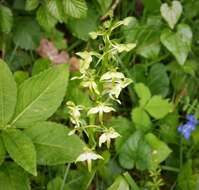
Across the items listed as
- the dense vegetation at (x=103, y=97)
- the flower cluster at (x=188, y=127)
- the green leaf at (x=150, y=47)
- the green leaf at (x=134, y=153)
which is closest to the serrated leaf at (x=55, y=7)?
the dense vegetation at (x=103, y=97)

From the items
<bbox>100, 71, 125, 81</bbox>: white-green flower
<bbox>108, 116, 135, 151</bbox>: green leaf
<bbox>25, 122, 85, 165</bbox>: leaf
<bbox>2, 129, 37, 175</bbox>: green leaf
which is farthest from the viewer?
<bbox>108, 116, 135, 151</bbox>: green leaf

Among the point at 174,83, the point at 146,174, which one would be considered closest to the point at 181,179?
the point at 146,174

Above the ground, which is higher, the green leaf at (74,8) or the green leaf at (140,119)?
the green leaf at (74,8)

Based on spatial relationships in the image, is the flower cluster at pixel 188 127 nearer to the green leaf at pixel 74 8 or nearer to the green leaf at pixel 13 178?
the green leaf at pixel 74 8

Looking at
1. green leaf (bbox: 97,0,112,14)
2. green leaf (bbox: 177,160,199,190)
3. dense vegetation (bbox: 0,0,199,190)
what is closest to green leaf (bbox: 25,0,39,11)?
dense vegetation (bbox: 0,0,199,190)

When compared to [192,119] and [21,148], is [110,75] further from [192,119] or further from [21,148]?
[192,119]

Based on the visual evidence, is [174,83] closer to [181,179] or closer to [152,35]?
[152,35]

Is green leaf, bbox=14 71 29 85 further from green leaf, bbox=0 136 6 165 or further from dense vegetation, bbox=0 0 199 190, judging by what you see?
green leaf, bbox=0 136 6 165
